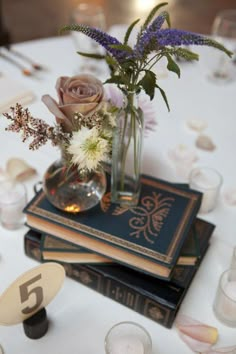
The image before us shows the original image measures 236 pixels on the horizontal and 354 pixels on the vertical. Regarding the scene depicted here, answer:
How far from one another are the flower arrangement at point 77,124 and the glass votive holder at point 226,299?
344mm

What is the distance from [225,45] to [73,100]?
0.96 m

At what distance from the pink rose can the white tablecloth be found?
62 millimetres

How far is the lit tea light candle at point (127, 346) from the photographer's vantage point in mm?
796

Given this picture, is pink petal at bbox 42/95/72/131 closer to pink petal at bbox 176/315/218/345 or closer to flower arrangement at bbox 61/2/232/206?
flower arrangement at bbox 61/2/232/206

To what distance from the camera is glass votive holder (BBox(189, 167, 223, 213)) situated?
1092 mm

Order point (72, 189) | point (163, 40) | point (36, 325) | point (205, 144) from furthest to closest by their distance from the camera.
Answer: point (205, 144) < point (72, 189) < point (36, 325) < point (163, 40)

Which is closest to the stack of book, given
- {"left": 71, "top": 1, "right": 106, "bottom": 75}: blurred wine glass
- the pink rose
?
the pink rose

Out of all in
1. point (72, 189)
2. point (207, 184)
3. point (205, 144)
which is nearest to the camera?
point (72, 189)

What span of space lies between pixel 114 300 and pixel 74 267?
0.34ft

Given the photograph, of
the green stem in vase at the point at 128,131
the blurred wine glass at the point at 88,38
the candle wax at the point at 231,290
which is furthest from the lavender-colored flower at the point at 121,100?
the blurred wine glass at the point at 88,38

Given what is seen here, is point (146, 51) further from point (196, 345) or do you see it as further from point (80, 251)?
point (196, 345)

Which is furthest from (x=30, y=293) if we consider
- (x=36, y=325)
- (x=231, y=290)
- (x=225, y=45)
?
(x=225, y=45)

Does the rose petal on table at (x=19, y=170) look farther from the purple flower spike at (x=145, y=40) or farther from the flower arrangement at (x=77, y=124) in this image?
the purple flower spike at (x=145, y=40)

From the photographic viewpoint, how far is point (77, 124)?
0.79 metres
